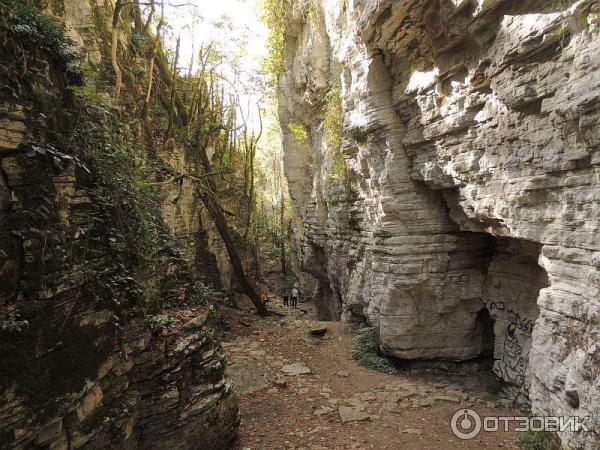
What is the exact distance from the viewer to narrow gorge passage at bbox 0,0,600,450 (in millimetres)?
4352

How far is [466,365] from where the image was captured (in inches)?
395

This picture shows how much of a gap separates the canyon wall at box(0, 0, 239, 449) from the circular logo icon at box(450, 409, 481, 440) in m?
4.59

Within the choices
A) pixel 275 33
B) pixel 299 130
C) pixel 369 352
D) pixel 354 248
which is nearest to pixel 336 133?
pixel 354 248

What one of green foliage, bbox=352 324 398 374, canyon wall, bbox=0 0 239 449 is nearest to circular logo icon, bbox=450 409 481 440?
green foliage, bbox=352 324 398 374

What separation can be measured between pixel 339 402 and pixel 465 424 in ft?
9.00

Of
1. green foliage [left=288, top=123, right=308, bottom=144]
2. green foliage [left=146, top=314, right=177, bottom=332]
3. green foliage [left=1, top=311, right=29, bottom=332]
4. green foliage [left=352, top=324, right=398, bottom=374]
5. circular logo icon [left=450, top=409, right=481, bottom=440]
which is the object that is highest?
green foliage [left=288, top=123, right=308, bottom=144]

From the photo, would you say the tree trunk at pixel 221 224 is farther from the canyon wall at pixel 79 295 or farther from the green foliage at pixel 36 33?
the green foliage at pixel 36 33

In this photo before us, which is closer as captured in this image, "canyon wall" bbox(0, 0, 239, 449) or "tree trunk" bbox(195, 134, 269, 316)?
"canyon wall" bbox(0, 0, 239, 449)

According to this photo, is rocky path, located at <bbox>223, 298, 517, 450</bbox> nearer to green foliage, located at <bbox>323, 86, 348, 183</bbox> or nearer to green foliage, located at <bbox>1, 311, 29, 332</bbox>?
green foliage, located at <bbox>1, 311, 29, 332</bbox>

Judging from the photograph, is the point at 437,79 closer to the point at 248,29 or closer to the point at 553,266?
the point at 553,266

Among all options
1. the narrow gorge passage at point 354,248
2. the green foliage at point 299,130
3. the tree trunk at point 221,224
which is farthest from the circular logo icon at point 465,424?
the green foliage at point 299,130

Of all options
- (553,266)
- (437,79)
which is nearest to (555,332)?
(553,266)

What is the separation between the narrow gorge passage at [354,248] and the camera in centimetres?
435

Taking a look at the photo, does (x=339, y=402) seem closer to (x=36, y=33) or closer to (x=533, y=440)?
(x=533, y=440)
